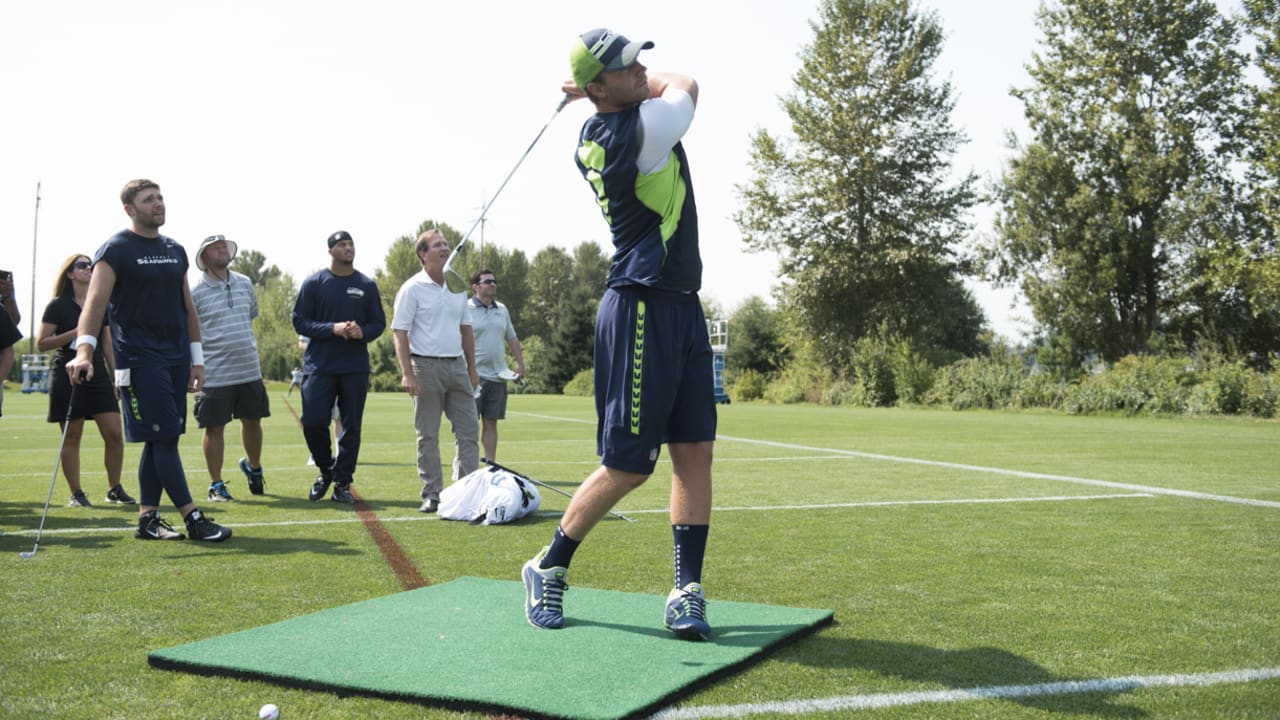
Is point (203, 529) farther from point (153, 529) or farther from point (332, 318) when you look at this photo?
point (332, 318)

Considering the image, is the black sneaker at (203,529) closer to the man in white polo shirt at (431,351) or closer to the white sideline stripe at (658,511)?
the white sideline stripe at (658,511)

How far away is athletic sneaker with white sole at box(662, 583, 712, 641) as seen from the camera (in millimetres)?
3857

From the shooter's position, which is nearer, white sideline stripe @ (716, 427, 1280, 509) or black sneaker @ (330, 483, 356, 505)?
white sideline stripe @ (716, 427, 1280, 509)

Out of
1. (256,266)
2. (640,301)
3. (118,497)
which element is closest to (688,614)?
(640,301)

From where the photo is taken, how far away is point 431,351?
8.16 meters

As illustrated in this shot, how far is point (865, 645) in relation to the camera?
3852 millimetres

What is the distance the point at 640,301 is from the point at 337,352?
5285mm

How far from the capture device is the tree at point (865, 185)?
40812mm

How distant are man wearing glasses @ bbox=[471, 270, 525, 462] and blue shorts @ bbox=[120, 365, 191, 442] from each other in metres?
4.30

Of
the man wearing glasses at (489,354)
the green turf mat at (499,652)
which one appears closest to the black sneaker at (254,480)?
the man wearing glasses at (489,354)

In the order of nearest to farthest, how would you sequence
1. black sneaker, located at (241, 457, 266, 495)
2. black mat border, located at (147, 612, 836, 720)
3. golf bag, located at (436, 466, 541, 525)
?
black mat border, located at (147, 612, 836, 720) < golf bag, located at (436, 466, 541, 525) < black sneaker, located at (241, 457, 266, 495)

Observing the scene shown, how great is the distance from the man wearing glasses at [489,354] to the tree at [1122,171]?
30.3m

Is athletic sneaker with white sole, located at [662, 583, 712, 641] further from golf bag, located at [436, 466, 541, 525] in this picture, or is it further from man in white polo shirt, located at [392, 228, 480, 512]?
man in white polo shirt, located at [392, 228, 480, 512]

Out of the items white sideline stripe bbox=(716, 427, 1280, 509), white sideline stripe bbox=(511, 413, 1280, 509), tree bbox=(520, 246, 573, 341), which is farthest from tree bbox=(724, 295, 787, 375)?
tree bbox=(520, 246, 573, 341)
